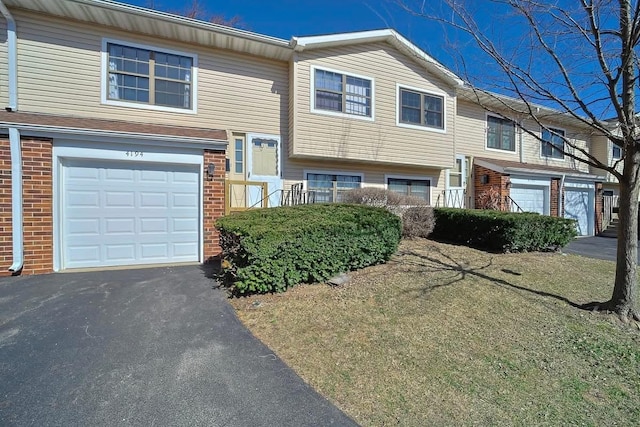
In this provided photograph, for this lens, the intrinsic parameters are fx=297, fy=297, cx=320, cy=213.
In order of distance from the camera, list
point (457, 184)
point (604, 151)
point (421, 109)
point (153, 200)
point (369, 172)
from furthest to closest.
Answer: point (604, 151)
point (457, 184)
point (421, 109)
point (369, 172)
point (153, 200)

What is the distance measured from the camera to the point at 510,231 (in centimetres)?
736

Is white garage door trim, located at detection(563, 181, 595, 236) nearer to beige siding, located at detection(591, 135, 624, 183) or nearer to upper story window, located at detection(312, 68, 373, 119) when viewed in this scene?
beige siding, located at detection(591, 135, 624, 183)

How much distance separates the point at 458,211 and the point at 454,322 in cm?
564

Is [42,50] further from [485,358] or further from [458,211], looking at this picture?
[458,211]

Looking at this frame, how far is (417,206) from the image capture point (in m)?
8.52

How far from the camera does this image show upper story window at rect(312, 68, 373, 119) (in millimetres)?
8977

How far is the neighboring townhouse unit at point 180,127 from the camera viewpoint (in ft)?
20.0

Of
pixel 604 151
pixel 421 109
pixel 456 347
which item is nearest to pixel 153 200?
pixel 456 347

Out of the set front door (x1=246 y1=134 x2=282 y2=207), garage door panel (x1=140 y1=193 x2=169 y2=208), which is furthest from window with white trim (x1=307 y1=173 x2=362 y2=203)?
garage door panel (x1=140 y1=193 x2=169 y2=208)

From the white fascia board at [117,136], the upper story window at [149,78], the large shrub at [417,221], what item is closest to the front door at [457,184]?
the large shrub at [417,221]

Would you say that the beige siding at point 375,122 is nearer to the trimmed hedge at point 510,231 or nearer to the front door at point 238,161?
the front door at point 238,161

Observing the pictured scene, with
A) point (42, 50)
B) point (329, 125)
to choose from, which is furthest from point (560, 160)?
point (42, 50)

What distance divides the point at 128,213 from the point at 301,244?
427cm

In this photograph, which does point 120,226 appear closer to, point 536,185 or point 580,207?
point 536,185
